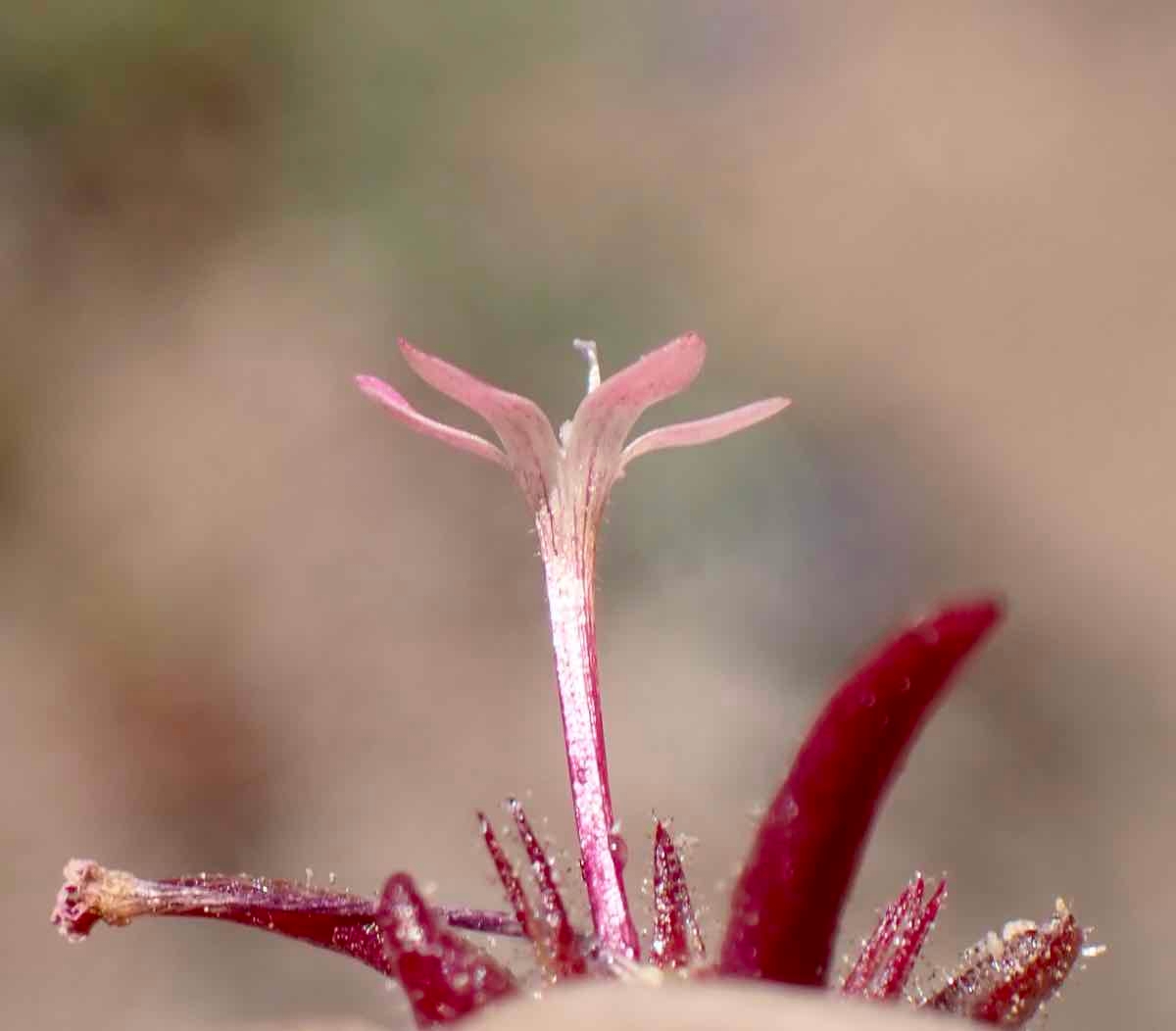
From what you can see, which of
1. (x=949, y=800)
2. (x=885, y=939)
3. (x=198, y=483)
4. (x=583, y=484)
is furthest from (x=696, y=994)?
(x=198, y=483)

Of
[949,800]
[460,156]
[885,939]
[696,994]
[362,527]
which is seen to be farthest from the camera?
[460,156]

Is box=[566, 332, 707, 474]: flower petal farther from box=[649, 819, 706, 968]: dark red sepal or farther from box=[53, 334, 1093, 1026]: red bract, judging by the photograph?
box=[649, 819, 706, 968]: dark red sepal

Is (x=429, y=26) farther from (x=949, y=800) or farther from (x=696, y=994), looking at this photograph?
(x=696, y=994)

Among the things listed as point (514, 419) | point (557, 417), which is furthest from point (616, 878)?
point (557, 417)

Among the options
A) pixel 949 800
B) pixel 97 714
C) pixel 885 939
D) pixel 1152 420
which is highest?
pixel 1152 420

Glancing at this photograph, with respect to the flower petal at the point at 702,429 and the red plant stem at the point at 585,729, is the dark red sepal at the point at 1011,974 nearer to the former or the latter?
the red plant stem at the point at 585,729

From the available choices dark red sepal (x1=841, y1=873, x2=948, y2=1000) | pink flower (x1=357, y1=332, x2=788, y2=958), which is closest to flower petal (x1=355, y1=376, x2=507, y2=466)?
pink flower (x1=357, y1=332, x2=788, y2=958)

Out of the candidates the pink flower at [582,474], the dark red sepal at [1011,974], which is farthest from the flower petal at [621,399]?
the dark red sepal at [1011,974]

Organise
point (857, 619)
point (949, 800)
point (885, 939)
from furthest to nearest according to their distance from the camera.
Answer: point (857, 619) < point (949, 800) < point (885, 939)
